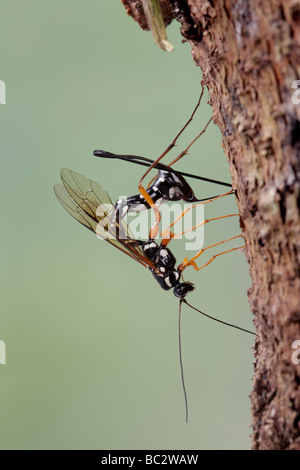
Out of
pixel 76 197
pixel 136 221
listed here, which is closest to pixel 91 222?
pixel 76 197

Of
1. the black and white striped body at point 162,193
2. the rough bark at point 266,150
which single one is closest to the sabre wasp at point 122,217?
the black and white striped body at point 162,193

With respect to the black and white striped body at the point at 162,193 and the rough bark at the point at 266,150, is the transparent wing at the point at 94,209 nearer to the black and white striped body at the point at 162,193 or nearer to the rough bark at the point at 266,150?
the black and white striped body at the point at 162,193
